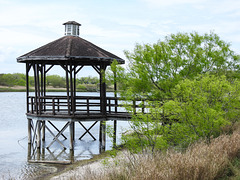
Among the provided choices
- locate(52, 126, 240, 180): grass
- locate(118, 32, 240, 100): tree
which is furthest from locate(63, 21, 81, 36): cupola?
locate(52, 126, 240, 180): grass

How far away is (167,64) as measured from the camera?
17469 millimetres

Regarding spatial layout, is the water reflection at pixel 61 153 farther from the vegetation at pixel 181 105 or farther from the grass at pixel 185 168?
the grass at pixel 185 168

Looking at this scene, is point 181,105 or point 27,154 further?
point 27,154

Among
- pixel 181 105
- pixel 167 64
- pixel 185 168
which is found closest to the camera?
pixel 185 168

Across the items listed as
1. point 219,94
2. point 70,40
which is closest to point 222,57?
point 219,94

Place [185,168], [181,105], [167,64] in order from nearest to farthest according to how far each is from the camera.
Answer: [185,168] → [181,105] → [167,64]

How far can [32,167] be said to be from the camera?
1531 cm

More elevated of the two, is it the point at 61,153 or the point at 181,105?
the point at 181,105

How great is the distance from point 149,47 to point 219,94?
6.07 m

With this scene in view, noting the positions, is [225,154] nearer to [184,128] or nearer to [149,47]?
[184,128]

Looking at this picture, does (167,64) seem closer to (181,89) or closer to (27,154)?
(181,89)

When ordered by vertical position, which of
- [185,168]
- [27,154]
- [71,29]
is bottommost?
[27,154]

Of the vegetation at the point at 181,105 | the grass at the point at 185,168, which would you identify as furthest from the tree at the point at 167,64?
the grass at the point at 185,168

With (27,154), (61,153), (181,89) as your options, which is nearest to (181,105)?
(181,89)
